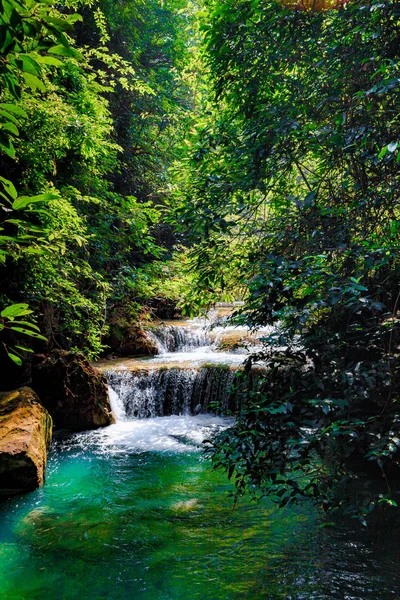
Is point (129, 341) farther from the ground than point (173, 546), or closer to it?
farther from the ground

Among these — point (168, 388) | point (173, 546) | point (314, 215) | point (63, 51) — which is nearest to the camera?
point (63, 51)

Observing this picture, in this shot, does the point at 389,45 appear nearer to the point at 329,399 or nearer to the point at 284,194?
the point at 284,194

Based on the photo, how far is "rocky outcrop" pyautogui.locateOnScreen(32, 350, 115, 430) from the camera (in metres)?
7.79

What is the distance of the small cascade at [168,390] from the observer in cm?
899

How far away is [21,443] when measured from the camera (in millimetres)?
5367

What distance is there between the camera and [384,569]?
11.2 feet

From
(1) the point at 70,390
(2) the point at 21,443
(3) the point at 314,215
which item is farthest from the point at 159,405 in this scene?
(3) the point at 314,215

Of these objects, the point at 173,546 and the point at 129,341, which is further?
the point at 129,341

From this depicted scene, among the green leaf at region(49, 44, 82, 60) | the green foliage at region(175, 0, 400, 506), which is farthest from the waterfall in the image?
the green leaf at region(49, 44, 82, 60)

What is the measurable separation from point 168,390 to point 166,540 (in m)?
4.97

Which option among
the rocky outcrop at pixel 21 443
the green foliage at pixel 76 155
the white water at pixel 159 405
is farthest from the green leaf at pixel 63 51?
the white water at pixel 159 405

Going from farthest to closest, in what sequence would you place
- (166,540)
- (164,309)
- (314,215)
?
1. (164,309)
2. (166,540)
3. (314,215)

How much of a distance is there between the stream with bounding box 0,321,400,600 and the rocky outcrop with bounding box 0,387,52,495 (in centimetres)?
21

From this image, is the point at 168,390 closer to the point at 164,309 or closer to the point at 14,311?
the point at 164,309
